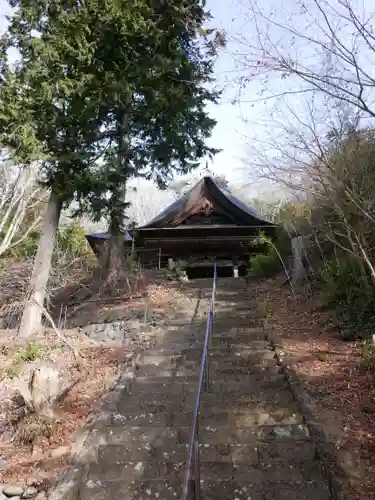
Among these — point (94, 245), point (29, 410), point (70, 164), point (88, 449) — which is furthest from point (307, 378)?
point (94, 245)

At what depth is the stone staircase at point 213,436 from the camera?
362 centimetres

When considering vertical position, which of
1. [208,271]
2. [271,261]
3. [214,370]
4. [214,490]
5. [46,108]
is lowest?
[214,490]

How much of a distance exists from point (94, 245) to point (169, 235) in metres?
3.11

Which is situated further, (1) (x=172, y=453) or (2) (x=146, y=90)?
(2) (x=146, y=90)

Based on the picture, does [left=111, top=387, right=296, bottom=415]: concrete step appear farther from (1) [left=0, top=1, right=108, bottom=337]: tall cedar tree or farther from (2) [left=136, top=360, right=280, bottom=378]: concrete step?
(1) [left=0, top=1, right=108, bottom=337]: tall cedar tree

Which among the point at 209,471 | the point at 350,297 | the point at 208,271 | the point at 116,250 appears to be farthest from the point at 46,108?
the point at 208,271

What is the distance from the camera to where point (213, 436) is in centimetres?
439

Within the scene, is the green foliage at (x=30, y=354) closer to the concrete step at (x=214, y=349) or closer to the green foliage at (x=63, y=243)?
the concrete step at (x=214, y=349)

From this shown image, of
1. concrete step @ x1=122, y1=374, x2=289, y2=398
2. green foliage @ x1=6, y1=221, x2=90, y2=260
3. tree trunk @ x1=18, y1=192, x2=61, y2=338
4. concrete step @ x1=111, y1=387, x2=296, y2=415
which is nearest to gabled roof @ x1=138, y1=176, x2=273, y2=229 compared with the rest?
green foliage @ x1=6, y1=221, x2=90, y2=260

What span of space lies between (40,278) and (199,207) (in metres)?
7.65

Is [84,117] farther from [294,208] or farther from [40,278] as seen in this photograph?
[294,208]

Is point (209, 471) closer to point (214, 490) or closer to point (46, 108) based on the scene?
point (214, 490)

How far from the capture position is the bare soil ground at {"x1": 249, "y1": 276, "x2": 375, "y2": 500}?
376 centimetres

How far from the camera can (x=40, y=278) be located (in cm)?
897
